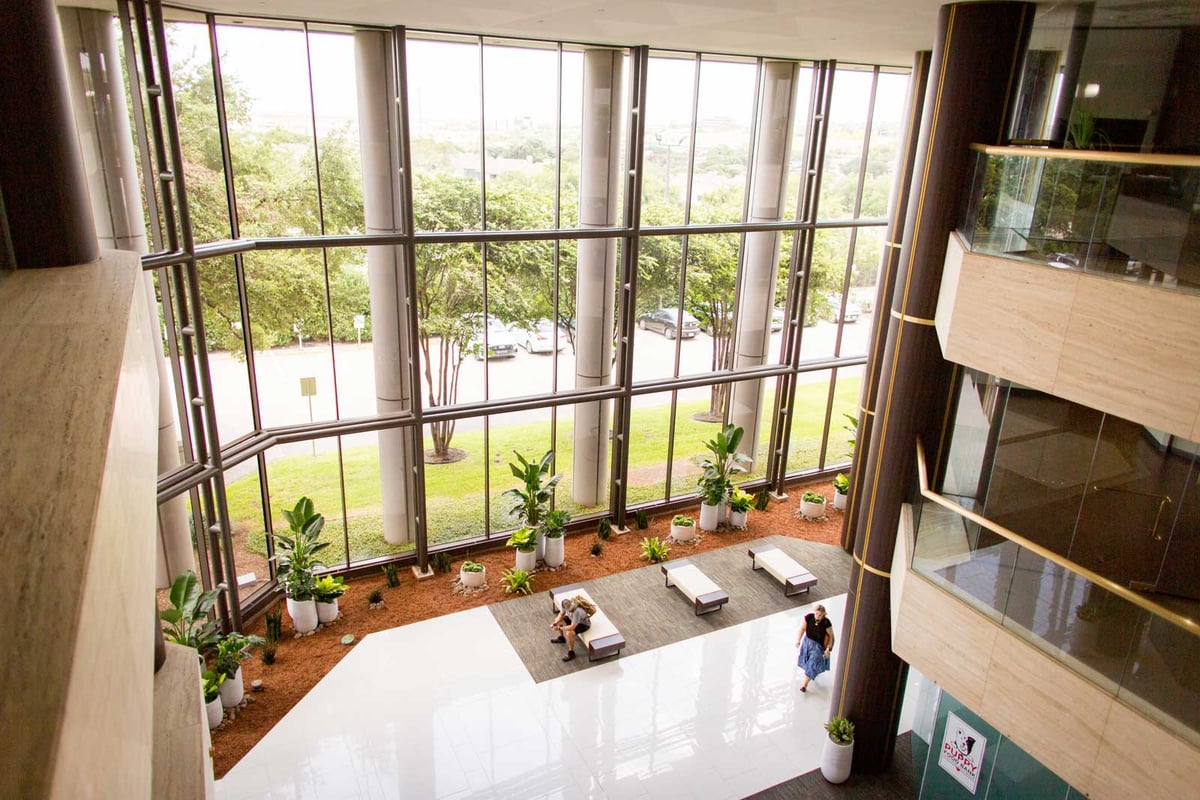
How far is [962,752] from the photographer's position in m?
8.05

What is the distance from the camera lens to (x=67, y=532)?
3.52 feet

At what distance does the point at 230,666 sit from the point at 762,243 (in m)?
11.1

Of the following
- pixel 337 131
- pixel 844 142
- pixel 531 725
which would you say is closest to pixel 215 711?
pixel 531 725

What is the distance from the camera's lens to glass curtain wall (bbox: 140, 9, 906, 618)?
10.8 metres

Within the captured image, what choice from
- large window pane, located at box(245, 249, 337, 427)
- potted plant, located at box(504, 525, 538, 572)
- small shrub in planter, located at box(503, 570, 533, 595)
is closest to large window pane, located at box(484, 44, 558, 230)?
large window pane, located at box(245, 249, 337, 427)

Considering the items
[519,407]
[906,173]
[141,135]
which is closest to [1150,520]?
[906,173]

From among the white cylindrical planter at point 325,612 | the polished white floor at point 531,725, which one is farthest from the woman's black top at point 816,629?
the white cylindrical planter at point 325,612

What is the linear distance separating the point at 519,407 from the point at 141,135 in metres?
6.52

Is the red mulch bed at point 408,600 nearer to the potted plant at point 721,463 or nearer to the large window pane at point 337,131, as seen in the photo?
the potted plant at point 721,463

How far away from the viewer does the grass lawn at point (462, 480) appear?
12.1 meters

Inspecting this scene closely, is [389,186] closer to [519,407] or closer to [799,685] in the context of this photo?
[519,407]

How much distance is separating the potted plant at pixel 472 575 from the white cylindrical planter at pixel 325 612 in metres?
2.04

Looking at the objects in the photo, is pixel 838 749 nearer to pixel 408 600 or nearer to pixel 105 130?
pixel 408 600

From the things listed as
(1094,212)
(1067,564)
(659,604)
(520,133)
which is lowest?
(659,604)
